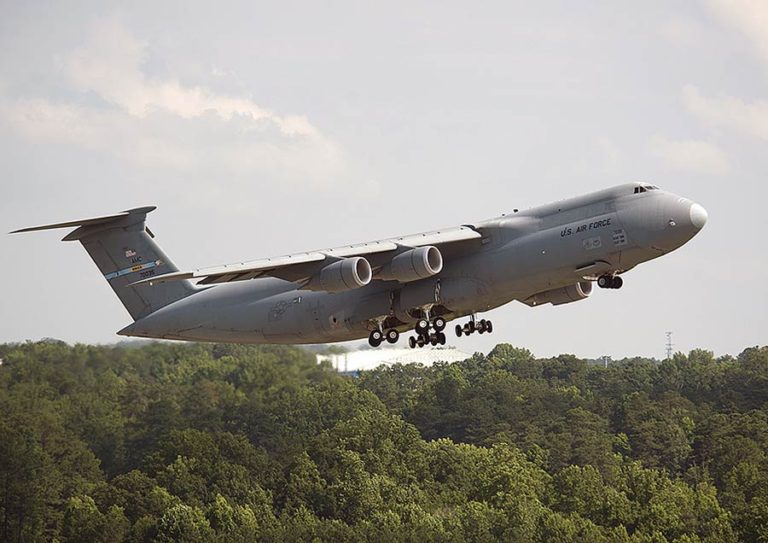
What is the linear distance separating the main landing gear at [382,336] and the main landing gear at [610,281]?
4762 millimetres

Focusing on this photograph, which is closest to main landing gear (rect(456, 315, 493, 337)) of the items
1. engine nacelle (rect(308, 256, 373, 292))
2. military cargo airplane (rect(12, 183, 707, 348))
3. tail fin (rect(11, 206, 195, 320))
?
military cargo airplane (rect(12, 183, 707, 348))

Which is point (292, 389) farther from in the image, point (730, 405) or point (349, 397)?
point (730, 405)

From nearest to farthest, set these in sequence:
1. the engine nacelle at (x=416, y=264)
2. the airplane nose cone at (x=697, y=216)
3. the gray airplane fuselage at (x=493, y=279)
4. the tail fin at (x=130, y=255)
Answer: the airplane nose cone at (x=697, y=216), the gray airplane fuselage at (x=493, y=279), the engine nacelle at (x=416, y=264), the tail fin at (x=130, y=255)

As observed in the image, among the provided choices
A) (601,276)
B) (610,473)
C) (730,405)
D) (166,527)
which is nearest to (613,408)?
(730,405)

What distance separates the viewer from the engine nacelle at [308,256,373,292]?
2784cm

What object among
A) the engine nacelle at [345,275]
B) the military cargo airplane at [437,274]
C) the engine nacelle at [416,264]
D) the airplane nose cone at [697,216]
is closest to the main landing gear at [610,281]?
the military cargo airplane at [437,274]

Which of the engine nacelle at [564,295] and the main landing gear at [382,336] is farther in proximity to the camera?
the engine nacelle at [564,295]

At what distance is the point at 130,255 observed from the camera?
34625 millimetres

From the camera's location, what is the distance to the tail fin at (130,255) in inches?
1353

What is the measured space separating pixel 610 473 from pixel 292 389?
15.7 meters

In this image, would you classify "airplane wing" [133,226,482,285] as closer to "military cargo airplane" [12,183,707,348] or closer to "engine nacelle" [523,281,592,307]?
"military cargo airplane" [12,183,707,348]

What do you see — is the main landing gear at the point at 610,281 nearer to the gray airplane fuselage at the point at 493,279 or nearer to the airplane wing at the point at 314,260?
the gray airplane fuselage at the point at 493,279

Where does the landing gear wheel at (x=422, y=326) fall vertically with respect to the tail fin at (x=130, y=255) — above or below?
below

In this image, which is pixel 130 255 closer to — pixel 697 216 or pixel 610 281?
pixel 610 281
